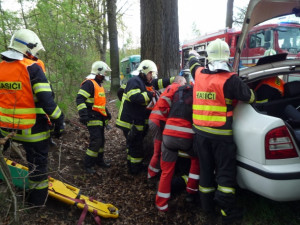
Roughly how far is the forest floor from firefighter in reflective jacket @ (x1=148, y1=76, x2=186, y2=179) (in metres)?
0.34

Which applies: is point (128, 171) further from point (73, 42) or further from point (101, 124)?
point (73, 42)

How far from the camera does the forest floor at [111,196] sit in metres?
2.79

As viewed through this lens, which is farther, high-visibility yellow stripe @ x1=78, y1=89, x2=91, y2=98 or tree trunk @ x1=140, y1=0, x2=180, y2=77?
tree trunk @ x1=140, y1=0, x2=180, y2=77

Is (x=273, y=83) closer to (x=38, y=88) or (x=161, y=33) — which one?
(x=161, y=33)

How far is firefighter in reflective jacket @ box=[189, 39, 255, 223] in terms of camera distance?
242 cm

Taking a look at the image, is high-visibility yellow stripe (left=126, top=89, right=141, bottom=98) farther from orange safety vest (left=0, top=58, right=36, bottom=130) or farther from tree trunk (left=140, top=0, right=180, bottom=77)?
orange safety vest (left=0, top=58, right=36, bottom=130)

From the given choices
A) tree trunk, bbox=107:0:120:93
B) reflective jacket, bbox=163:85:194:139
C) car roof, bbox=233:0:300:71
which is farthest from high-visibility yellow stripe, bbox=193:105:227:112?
tree trunk, bbox=107:0:120:93

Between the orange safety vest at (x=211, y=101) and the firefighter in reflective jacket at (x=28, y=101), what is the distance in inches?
66.8

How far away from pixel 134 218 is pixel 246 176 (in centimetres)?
159

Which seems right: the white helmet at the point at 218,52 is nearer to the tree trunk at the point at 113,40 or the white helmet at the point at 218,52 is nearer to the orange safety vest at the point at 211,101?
the orange safety vest at the point at 211,101

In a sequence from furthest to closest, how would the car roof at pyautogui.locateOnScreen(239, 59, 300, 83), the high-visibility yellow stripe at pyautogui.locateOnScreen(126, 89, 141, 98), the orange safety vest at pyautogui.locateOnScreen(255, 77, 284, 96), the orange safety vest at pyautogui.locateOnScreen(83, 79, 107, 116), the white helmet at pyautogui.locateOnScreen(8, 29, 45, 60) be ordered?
1. the orange safety vest at pyautogui.locateOnScreen(83, 79, 107, 116)
2. the high-visibility yellow stripe at pyautogui.locateOnScreen(126, 89, 141, 98)
3. the orange safety vest at pyautogui.locateOnScreen(255, 77, 284, 96)
4. the car roof at pyautogui.locateOnScreen(239, 59, 300, 83)
5. the white helmet at pyautogui.locateOnScreen(8, 29, 45, 60)

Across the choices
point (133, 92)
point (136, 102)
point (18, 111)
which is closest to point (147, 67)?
point (133, 92)

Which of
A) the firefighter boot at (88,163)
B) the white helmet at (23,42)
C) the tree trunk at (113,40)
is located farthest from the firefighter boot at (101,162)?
the tree trunk at (113,40)

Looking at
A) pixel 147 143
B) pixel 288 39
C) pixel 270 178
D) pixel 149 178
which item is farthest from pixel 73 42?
pixel 288 39
